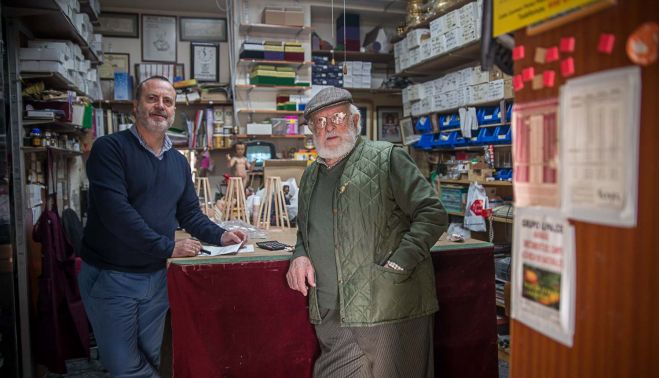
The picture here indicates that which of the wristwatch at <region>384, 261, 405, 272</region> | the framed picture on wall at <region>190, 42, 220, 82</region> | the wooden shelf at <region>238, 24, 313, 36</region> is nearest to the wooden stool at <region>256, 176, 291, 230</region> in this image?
the wristwatch at <region>384, 261, 405, 272</region>

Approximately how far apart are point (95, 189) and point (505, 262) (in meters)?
3.28

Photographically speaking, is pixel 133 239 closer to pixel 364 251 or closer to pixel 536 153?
pixel 364 251

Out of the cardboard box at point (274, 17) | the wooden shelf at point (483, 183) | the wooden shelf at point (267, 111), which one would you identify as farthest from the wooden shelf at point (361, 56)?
the wooden shelf at point (483, 183)

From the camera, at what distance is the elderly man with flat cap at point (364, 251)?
182 cm

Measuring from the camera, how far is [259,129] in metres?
6.18

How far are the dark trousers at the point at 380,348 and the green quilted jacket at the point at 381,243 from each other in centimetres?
9

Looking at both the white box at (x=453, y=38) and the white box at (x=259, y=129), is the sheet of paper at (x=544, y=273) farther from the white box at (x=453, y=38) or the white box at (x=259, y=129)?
the white box at (x=259, y=129)

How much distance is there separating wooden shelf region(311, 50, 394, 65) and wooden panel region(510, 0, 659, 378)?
602 centimetres

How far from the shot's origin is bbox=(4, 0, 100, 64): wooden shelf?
3.09 m

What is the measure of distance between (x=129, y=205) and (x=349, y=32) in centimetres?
540

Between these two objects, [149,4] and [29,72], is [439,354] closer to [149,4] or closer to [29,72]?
[29,72]

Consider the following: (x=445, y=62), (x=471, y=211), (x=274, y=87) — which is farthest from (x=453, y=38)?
Answer: (x=274, y=87)

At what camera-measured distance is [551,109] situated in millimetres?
845

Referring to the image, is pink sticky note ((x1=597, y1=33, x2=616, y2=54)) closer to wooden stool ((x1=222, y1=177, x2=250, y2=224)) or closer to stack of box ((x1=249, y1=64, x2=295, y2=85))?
wooden stool ((x1=222, y1=177, x2=250, y2=224))
